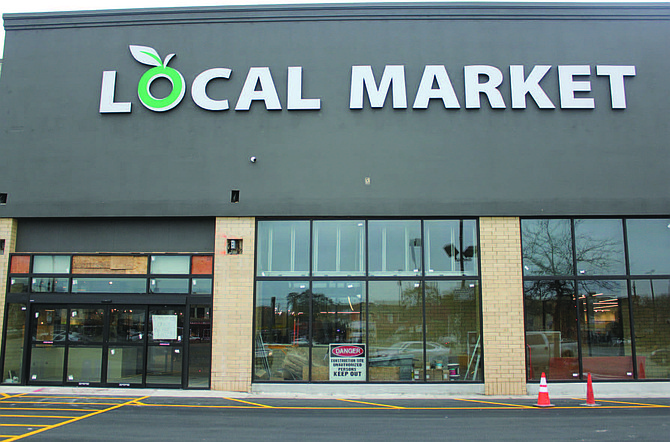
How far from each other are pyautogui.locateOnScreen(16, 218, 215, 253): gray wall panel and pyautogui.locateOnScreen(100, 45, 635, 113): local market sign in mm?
3169

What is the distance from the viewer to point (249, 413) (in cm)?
1199

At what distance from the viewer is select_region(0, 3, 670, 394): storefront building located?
14.5 meters

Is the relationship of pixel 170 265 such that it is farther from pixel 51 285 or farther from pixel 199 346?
pixel 51 285

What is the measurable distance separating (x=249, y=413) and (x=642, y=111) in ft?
42.0

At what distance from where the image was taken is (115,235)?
15.4 m

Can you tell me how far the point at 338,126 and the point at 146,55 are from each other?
5821 millimetres

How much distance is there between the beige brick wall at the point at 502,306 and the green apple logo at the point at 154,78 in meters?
9.04

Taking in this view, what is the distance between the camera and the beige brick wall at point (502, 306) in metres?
14.2

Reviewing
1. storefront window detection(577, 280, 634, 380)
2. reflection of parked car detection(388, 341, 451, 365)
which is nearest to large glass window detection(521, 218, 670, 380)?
storefront window detection(577, 280, 634, 380)

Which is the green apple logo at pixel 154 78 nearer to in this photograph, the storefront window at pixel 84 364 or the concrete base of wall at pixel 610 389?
the storefront window at pixel 84 364

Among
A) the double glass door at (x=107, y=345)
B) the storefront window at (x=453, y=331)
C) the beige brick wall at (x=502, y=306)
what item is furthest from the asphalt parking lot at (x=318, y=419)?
the double glass door at (x=107, y=345)

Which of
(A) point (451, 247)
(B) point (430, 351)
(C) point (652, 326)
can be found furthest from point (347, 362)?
(C) point (652, 326)

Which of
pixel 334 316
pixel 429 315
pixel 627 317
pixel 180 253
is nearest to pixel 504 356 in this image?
pixel 429 315

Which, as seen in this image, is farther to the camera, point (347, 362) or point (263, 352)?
point (263, 352)
